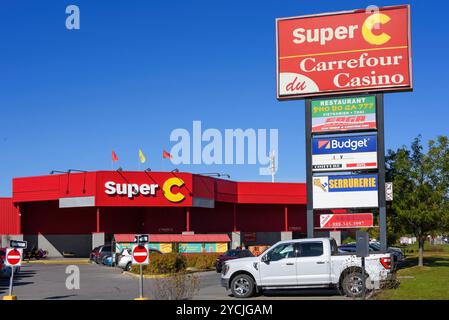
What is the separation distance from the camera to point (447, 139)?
31.9 meters

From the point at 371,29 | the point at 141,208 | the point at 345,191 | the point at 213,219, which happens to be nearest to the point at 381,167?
the point at 345,191

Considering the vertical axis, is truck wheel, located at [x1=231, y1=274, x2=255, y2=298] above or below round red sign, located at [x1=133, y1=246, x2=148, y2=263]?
below

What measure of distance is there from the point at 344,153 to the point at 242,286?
8.29m

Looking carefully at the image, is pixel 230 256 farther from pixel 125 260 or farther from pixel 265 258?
pixel 265 258

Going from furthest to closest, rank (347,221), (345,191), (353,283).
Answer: (347,221) < (345,191) < (353,283)

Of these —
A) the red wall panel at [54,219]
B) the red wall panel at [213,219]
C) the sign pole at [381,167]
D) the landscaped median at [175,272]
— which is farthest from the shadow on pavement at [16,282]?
the red wall panel at [213,219]

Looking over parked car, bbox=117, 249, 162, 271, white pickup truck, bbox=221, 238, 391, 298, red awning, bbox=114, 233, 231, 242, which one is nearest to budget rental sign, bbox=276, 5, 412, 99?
white pickup truck, bbox=221, 238, 391, 298

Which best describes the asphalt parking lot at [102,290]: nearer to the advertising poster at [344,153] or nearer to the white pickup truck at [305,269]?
the white pickup truck at [305,269]

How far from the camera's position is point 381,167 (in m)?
25.1

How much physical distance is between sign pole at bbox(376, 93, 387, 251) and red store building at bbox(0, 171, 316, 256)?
2795 cm

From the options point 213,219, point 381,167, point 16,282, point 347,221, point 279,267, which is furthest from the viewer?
point 213,219

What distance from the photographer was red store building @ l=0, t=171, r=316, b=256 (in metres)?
50.8

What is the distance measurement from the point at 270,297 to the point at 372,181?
7.83 m

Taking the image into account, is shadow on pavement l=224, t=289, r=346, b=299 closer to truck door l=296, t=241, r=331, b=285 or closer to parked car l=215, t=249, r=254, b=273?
truck door l=296, t=241, r=331, b=285
